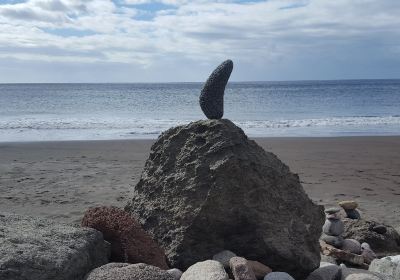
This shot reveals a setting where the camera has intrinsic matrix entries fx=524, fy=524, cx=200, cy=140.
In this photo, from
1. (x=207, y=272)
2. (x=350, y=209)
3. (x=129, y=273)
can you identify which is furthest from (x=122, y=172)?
(x=129, y=273)

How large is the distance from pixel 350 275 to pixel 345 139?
13.7 meters

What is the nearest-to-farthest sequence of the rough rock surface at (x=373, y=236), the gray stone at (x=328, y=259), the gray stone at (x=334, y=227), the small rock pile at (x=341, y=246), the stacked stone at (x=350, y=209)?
the gray stone at (x=328, y=259)
the small rock pile at (x=341, y=246)
the gray stone at (x=334, y=227)
the rough rock surface at (x=373, y=236)
the stacked stone at (x=350, y=209)

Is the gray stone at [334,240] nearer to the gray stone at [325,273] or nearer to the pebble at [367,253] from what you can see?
the pebble at [367,253]

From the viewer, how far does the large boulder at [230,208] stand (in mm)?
4727

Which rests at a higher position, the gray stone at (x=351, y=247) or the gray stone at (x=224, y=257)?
the gray stone at (x=224, y=257)

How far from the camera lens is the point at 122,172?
11727 millimetres

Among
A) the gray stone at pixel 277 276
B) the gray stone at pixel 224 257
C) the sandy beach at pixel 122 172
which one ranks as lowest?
the sandy beach at pixel 122 172

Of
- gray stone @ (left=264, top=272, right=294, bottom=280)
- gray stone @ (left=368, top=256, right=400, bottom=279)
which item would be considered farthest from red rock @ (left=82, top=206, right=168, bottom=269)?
gray stone @ (left=368, top=256, right=400, bottom=279)

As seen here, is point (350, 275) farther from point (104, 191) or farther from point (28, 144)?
point (28, 144)

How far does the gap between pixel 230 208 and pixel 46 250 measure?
5.60 ft

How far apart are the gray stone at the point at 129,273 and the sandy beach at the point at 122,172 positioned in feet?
12.9

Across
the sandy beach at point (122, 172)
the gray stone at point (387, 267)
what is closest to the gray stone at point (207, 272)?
the gray stone at point (387, 267)

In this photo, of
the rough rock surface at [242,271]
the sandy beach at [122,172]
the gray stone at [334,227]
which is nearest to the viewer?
the rough rock surface at [242,271]

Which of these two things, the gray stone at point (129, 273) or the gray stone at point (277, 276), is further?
the gray stone at point (277, 276)
